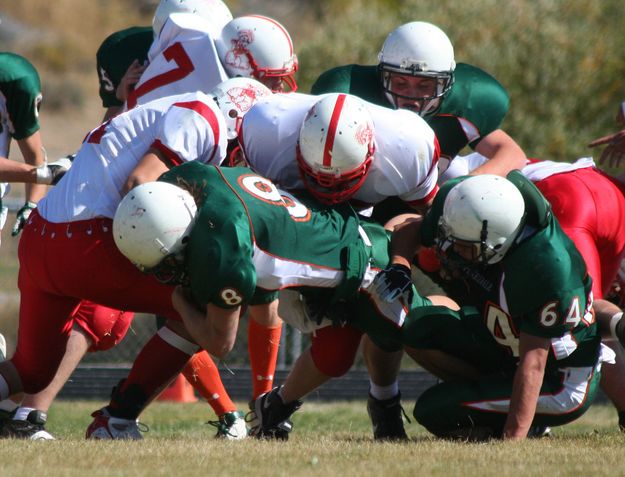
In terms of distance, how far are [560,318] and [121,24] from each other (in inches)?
1116

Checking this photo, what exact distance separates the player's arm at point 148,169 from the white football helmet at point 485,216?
1211mm

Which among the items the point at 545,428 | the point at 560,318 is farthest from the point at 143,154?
the point at 545,428

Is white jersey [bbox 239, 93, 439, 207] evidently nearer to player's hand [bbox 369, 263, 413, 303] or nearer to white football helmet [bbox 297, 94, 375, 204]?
white football helmet [bbox 297, 94, 375, 204]

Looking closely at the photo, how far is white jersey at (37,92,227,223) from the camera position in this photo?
192 inches

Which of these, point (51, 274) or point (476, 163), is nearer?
point (51, 274)

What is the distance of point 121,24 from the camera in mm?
31734

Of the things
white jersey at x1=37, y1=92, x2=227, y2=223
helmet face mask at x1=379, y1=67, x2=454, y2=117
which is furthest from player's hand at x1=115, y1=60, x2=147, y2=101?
white jersey at x1=37, y1=92, x2=227, y2=223

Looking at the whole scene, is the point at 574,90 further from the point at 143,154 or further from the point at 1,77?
the point at 143,154

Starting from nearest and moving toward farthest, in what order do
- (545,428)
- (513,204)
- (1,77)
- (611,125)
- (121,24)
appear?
1. (513,204)
2. (545,428)
3. (1,77)
4. (611,125)
5. (121,24)

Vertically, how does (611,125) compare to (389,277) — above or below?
below

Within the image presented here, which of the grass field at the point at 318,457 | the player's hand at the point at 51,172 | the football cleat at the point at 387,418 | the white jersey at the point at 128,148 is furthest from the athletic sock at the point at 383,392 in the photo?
the player's hand at the point at 51,172

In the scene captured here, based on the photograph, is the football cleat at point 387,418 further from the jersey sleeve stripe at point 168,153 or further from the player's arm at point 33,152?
the player's arm at point 33,152

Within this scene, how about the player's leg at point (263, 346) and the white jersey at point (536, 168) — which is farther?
the white jersey at point (536, 168)

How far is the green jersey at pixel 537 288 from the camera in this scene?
4801 mm
